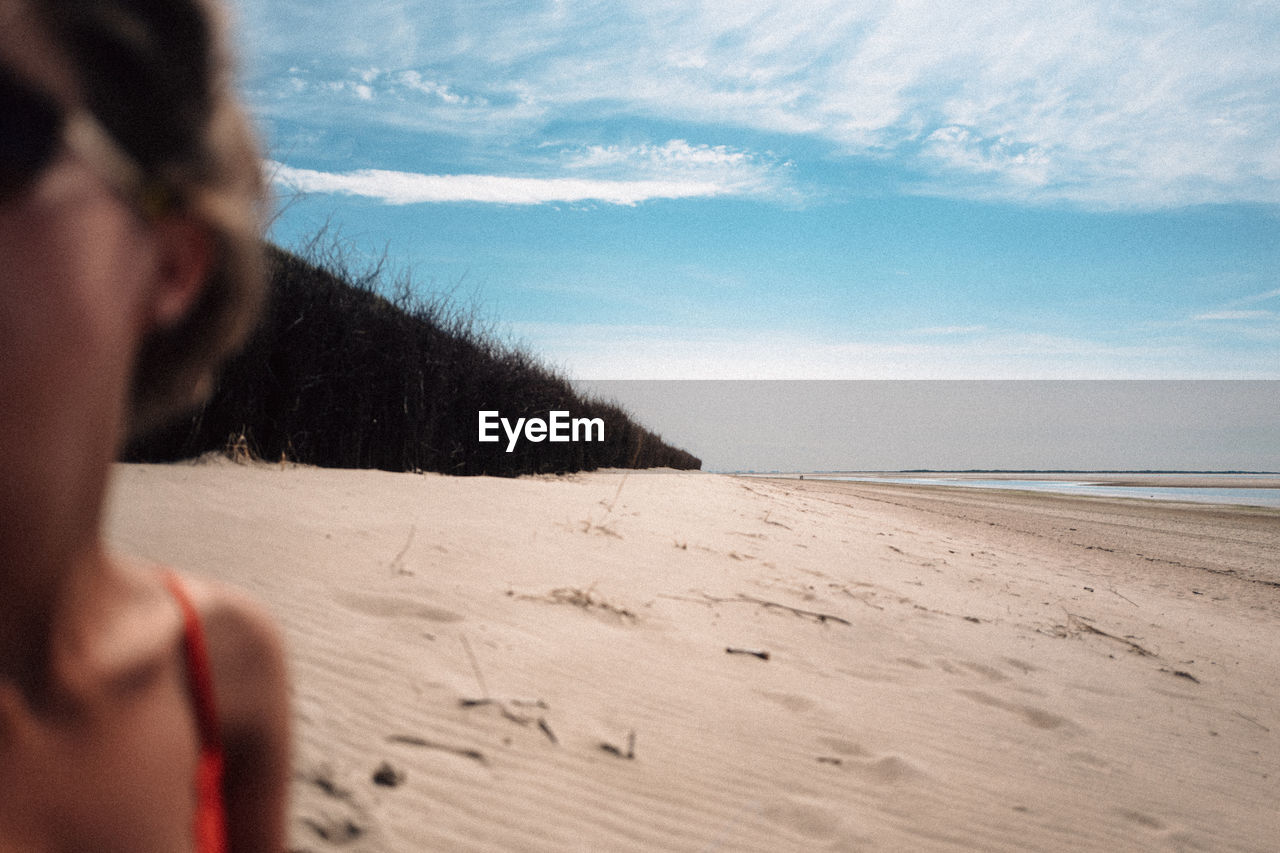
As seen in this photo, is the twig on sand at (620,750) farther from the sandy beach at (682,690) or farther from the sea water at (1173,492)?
the sea water at (1173,492)

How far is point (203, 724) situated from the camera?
Result: 2.77ft

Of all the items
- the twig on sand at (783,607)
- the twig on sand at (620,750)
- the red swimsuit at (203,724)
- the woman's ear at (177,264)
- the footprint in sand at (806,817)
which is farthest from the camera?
the twig on sand at (783,607)

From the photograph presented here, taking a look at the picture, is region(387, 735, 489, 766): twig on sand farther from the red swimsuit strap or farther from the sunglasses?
the sunglasses

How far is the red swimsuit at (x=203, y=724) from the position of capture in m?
0.83

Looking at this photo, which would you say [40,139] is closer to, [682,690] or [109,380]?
[109,380]

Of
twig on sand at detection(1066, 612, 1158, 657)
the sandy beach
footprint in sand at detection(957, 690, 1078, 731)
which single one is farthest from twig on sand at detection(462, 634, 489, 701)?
→ twig on sand at detection(1066, 612, 1158, 657)

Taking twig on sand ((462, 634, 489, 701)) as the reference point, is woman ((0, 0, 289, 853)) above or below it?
above

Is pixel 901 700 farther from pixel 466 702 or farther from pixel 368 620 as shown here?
pixel 368 620

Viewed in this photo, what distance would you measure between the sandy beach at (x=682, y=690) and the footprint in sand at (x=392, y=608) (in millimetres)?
14

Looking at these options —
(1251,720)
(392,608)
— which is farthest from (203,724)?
(1251,720)

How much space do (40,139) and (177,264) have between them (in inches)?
6.4

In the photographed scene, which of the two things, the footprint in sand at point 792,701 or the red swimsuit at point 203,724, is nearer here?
the red swimsuit at point 203,724

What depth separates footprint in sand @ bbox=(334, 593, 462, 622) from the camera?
2.87 metres

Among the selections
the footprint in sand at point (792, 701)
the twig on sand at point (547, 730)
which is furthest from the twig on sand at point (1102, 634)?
the twig on sand at point (547, 730)
